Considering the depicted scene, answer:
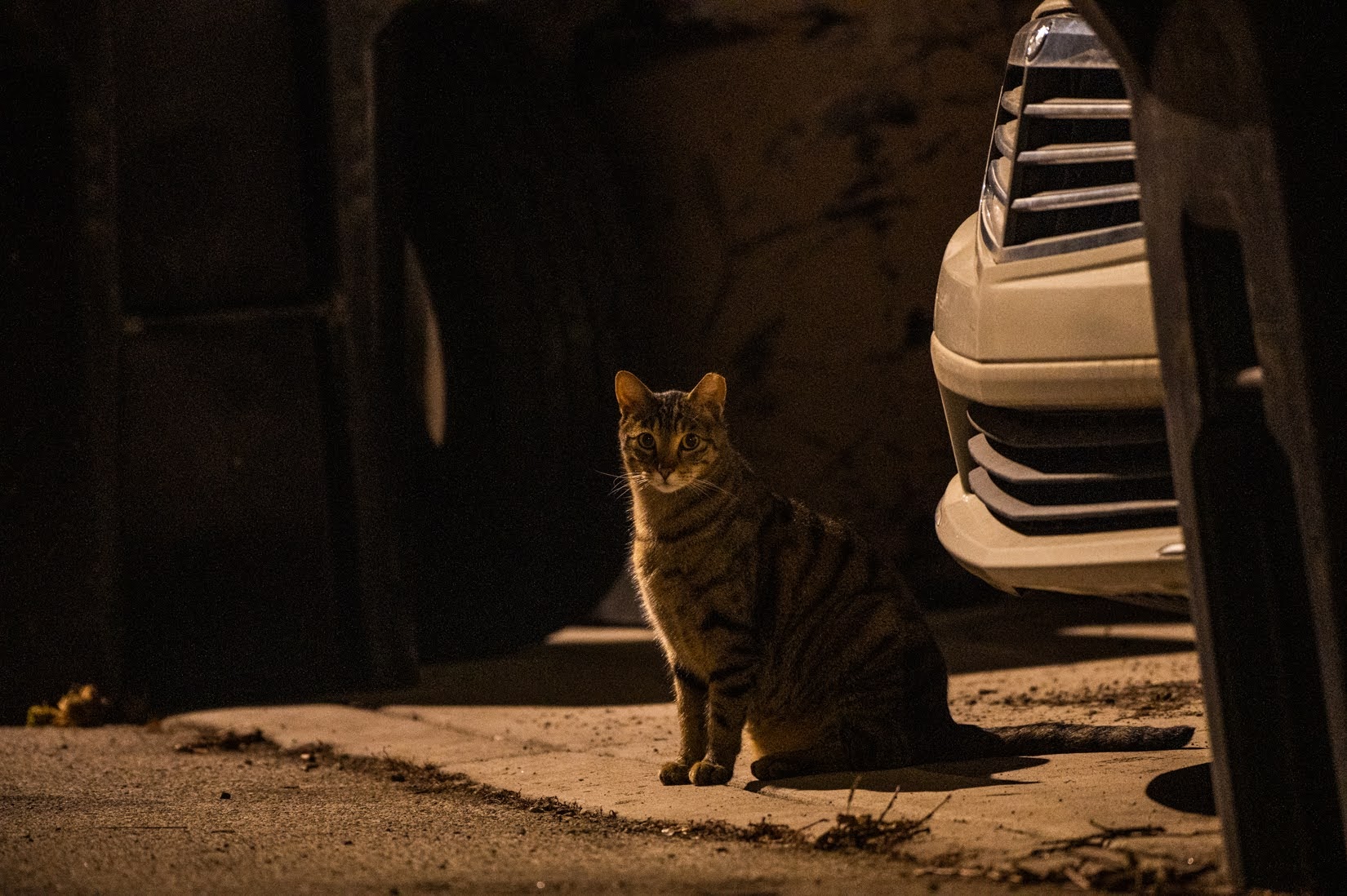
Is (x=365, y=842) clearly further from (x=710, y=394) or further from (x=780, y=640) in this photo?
(x=710, y=394)

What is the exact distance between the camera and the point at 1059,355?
3.01 m

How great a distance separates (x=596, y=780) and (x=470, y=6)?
331 centimetres

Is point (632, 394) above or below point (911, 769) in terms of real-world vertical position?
above

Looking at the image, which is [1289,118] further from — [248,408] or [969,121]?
[969,121]

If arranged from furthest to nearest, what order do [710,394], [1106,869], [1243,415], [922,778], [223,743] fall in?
[223,743]
[710,394]
[922,778]
[1106,869]
[1243,415]

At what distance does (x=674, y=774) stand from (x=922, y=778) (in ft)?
2.10

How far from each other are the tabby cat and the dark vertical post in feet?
4.28

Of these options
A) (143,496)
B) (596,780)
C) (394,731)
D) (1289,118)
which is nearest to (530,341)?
(143,496)

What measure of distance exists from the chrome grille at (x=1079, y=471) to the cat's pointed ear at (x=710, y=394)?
1.26 metres

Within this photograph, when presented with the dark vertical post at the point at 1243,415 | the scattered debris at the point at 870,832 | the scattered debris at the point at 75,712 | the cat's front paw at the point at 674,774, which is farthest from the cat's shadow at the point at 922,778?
the scattered debris at the point at 75,712

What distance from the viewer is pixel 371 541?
18.9 feet

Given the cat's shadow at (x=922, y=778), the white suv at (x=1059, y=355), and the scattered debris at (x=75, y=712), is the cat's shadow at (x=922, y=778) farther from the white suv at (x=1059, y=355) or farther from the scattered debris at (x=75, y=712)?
the scattered debris at (x=75, y=712)

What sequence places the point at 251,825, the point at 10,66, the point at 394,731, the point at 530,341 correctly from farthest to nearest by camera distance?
the point at 530,341
the point at 10,66
the point at 394,731
the point at 251,825

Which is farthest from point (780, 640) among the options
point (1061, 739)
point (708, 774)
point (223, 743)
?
point (223, 743)
